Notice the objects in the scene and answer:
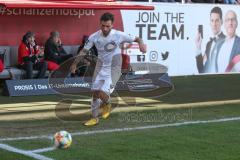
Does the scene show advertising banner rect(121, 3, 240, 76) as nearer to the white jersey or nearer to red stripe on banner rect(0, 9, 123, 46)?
red stripe on banner rect(0, 9, 123, 46)

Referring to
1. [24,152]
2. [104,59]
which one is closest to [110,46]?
[104,59]

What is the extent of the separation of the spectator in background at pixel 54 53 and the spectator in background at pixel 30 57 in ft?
0.92

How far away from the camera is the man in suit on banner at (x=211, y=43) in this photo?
19.7 meters

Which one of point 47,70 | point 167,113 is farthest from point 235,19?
point 167,113

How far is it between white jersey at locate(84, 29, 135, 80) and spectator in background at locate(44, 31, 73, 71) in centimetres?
528

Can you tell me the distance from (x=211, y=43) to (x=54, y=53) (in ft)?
23.0

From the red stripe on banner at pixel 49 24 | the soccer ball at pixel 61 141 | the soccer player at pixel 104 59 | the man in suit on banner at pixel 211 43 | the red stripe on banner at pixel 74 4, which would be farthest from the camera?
the man in suit on banner at pixel 211 43

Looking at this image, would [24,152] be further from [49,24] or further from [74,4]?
[49,24]

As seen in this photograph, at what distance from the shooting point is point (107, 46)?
Answer: 388 inches


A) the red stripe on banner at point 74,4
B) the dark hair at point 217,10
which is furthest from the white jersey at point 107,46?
the dark hair at point 217,10

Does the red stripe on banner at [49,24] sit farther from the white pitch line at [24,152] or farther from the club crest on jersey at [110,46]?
the white pitch line at [24,152]

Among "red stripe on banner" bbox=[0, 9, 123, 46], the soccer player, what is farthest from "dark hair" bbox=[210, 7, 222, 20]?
the soccer player

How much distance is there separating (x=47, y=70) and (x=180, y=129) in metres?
6.43

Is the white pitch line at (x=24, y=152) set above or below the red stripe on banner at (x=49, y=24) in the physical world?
below
